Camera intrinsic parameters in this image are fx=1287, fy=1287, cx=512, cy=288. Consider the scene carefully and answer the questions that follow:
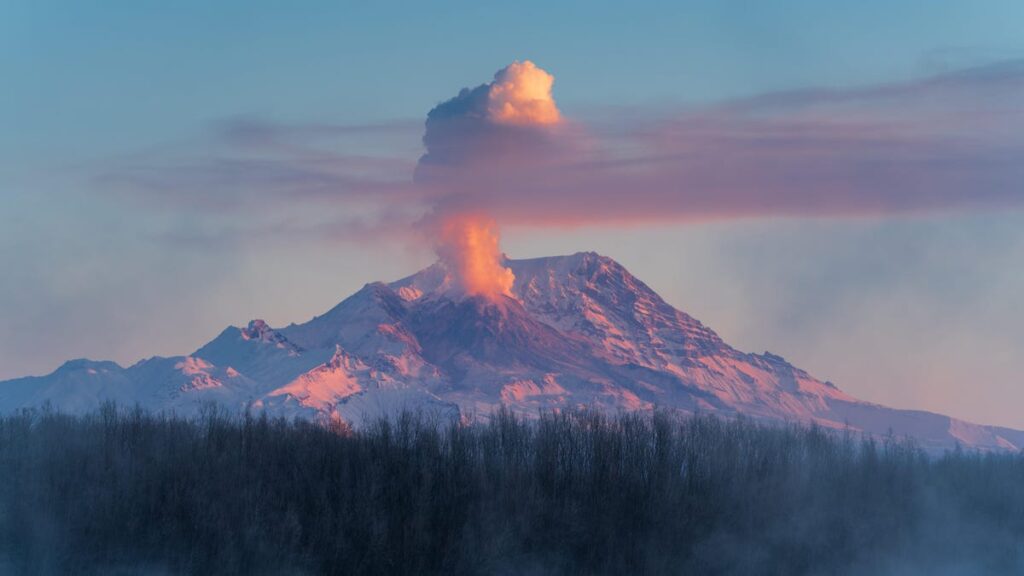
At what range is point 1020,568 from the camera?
3438 cm

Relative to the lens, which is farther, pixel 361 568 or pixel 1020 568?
pixel 1020 568

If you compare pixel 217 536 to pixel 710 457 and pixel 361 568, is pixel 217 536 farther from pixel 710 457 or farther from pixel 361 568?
pixel 710 457

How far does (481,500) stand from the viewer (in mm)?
31250

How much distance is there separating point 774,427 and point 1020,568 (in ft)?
27.2

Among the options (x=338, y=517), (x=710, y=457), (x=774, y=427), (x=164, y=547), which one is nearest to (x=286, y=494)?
(x=338, y=517)

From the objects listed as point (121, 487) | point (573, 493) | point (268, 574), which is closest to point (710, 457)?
point (573, 493)

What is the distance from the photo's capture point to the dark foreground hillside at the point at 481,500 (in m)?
27.7

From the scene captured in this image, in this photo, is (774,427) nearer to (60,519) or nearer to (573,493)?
(573,493)

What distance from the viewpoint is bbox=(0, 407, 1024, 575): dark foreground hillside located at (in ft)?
90.9

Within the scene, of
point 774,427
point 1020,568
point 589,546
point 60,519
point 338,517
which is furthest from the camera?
point 774,427

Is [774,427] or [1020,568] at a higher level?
[774,427]

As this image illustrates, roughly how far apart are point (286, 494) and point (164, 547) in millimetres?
3169

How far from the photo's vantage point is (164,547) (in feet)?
90.3

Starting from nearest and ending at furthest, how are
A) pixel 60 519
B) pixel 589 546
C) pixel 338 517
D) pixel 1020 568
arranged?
pixel 60 519
pixel 338 517
pixel 589 546
pixel 1020 568
